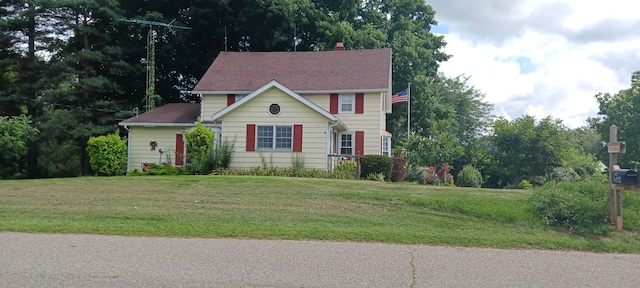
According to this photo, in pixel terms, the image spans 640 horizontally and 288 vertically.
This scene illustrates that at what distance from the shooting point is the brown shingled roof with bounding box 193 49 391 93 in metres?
24.0

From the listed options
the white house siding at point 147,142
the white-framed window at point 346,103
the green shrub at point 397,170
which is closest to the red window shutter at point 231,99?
the white house siding at point 147,142

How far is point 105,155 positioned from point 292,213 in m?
13.8

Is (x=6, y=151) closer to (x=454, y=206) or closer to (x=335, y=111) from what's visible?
(x=335, y=111)

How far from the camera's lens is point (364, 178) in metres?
19.0

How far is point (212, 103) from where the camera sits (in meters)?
24.6

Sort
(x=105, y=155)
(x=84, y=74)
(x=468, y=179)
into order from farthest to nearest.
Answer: (x=84, y=74) < (x=468, y=179) < (x=105, y=155)

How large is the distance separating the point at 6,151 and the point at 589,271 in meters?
23.4

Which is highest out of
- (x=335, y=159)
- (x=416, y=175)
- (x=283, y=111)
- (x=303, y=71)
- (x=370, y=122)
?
(x=303, y=71)

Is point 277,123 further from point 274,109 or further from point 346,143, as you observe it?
point 346,143

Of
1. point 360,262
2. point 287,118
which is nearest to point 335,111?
point 287,118

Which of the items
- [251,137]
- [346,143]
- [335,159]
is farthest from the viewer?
[346,143]

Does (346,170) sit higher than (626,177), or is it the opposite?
(626,177)

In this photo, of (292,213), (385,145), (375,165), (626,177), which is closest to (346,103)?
(385,145)

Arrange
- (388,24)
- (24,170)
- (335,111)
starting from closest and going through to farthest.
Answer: (335,111)
(24,170)
(388,24)
